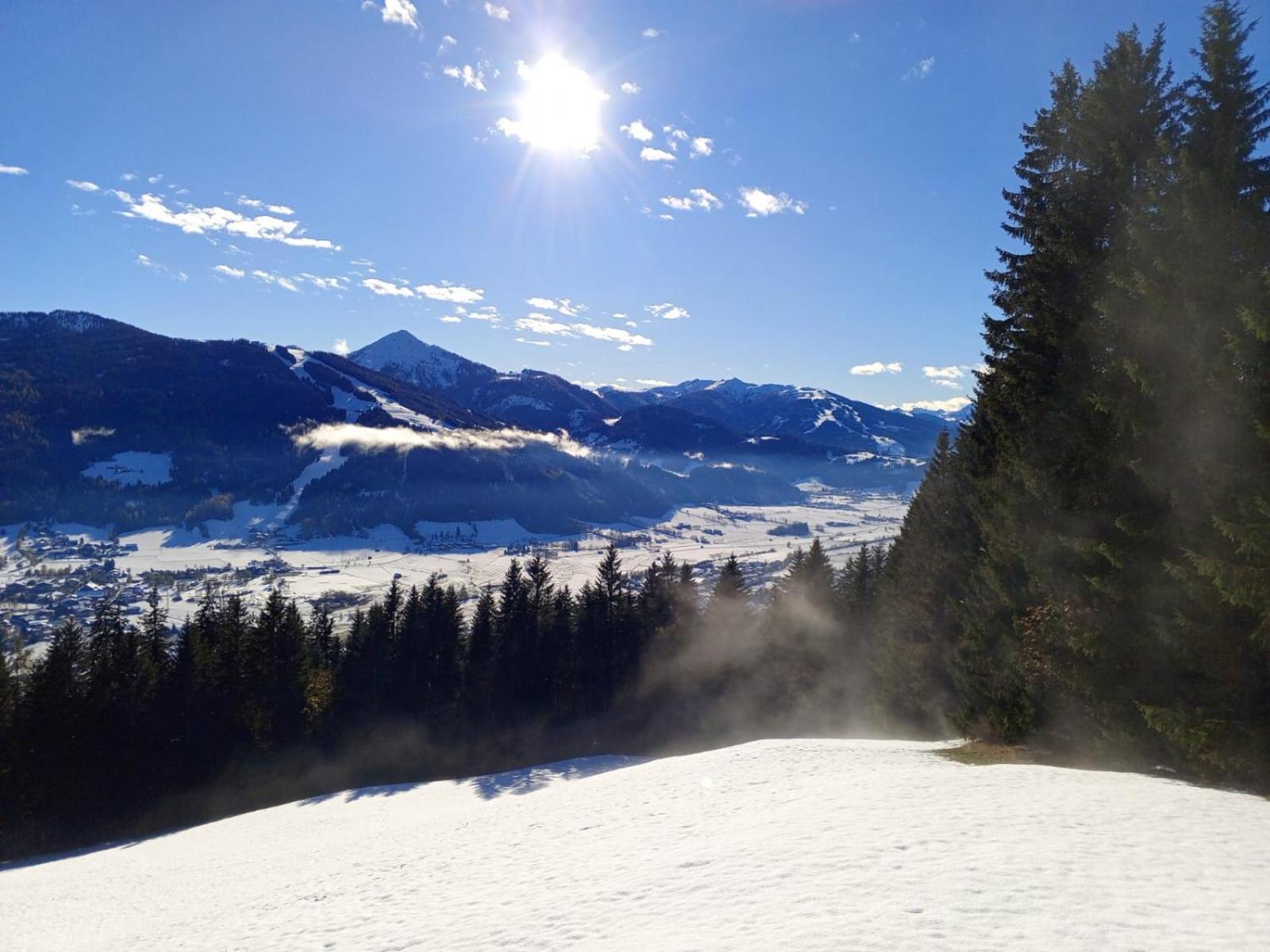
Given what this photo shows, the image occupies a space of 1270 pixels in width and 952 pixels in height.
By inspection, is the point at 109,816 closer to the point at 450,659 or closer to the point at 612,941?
the point at 450,659

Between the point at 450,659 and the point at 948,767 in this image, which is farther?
the point at 450,659

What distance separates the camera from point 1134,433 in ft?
51.0

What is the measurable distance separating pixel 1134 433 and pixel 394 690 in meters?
52.7

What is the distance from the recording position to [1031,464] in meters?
20.3

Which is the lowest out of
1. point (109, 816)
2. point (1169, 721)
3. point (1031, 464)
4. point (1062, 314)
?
point (109, 816)

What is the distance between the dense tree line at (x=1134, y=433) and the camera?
13.4 metres

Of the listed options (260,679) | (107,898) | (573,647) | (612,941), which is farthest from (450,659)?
(612,941)

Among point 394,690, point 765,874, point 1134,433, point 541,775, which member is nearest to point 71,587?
point 394,690

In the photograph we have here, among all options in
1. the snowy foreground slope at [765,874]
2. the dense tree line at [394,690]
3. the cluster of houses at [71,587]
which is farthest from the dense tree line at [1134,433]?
the cluster of houses at [71,587]

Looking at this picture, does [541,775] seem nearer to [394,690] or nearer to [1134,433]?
[394,690]

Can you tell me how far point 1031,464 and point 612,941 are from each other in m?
18.1

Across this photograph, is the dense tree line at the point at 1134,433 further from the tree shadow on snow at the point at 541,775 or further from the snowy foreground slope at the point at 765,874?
the tree shadow on snow at the point at 541,775

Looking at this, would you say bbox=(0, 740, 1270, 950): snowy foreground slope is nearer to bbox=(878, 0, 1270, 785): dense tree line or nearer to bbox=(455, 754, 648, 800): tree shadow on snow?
bbox=(878, 0, 1270, 785): dense tree line

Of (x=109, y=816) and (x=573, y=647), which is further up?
(x=573, y=647)
